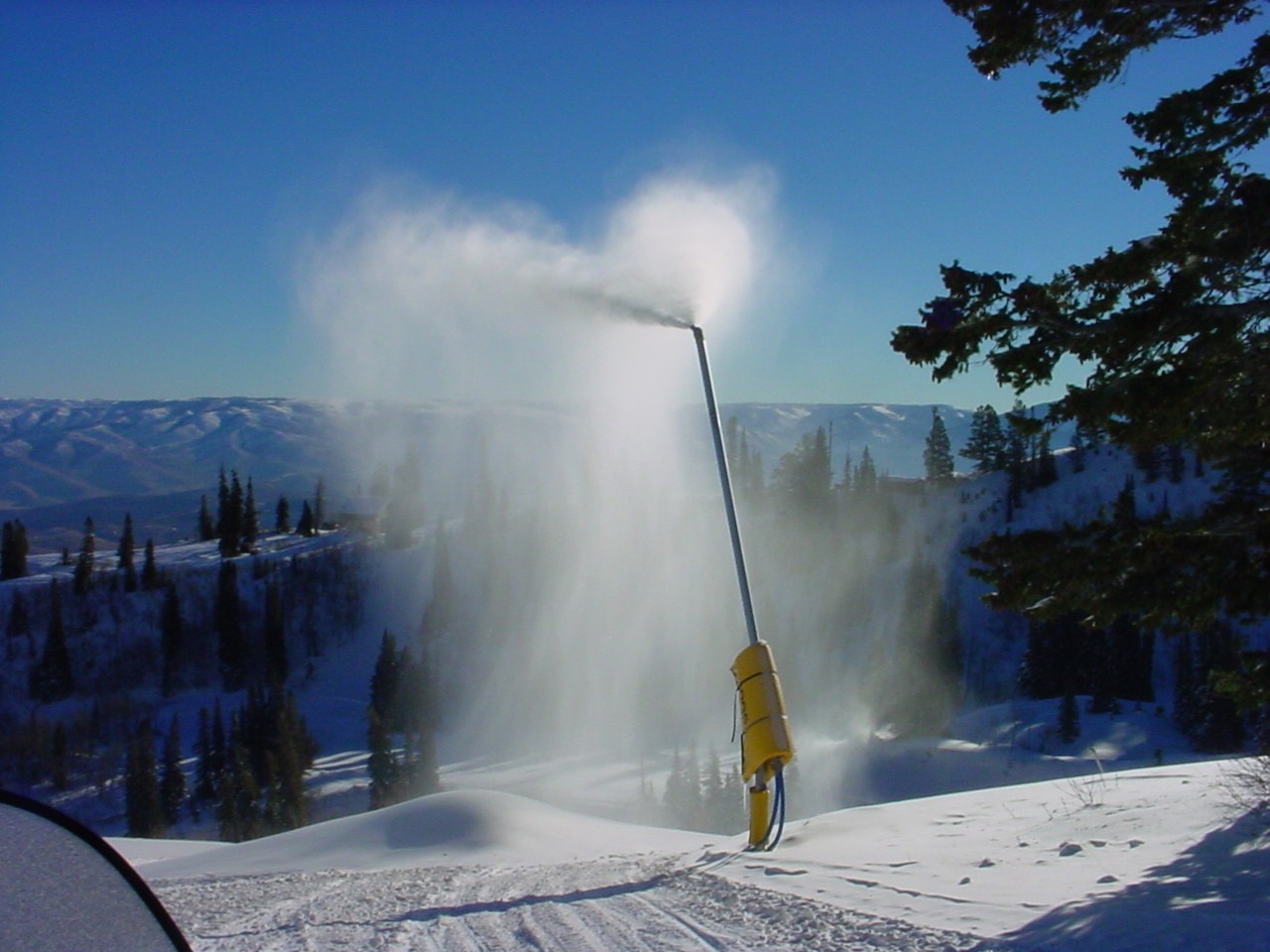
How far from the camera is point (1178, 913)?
6.35 m

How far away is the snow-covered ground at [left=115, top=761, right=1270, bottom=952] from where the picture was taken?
21.5ft

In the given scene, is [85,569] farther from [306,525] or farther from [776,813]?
[776,813]

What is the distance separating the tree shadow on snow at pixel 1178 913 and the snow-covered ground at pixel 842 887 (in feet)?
0.06

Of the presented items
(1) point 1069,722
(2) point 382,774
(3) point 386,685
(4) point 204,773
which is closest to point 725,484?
(2) point 382,774

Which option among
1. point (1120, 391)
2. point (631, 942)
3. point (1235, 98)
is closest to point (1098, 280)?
point (1120, 391)

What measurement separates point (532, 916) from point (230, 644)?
316ft

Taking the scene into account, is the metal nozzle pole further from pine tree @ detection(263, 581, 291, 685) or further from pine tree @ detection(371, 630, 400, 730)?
pine tree @ detection(263, 581, 291, 685)

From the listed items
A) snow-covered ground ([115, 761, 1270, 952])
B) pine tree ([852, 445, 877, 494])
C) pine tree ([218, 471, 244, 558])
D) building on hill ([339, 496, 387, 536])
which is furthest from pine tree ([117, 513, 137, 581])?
snow-covered ground ([115, 761, 1270, 952])

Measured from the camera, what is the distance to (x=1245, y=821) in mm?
9055

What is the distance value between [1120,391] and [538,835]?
420 inches

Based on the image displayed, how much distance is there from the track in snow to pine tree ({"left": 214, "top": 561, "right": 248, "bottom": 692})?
3639 inches

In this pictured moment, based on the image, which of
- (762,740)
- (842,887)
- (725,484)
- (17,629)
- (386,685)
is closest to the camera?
(842,887)

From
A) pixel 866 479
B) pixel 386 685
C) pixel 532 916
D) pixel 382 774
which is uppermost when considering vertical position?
pixel 866 479

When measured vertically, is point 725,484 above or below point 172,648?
above
